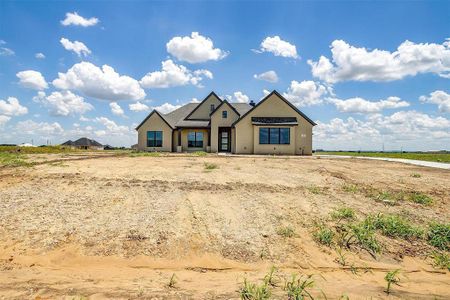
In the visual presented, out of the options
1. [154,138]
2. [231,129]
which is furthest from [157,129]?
[231,129]

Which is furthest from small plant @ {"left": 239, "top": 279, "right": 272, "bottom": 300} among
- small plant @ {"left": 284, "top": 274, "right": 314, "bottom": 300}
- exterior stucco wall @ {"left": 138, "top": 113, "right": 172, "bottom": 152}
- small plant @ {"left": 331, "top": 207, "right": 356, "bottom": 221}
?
exterior stucco wall @ {"left": 138, "top": 113, "right": 172, "bottom": 152}

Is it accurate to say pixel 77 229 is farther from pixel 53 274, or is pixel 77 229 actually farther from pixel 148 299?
pixel 148 299

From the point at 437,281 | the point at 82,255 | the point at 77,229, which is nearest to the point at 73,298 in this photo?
the point at 82,255

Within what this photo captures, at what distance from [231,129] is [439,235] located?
25026 mm

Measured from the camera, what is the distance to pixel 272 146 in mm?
27641

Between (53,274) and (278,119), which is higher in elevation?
(278,119)

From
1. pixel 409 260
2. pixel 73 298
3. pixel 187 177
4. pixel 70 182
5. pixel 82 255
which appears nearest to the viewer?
pixel 73 298

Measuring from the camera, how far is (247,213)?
22.6ft

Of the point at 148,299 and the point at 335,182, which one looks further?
the point at 335,182

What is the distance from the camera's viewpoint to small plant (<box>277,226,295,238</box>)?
5.96m

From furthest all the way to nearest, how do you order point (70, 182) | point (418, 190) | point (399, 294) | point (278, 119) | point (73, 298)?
1. point (278, 119)
2. point (418, 190)
3. point (70, 182)
4. point (399, 294)
5. point (73, 298)

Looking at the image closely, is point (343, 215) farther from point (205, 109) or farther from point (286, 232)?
point (205, 109)

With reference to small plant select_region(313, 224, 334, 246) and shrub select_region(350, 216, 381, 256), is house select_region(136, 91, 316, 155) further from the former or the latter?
small plant select_region(313, 224, 334, 246)

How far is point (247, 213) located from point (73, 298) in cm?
410
